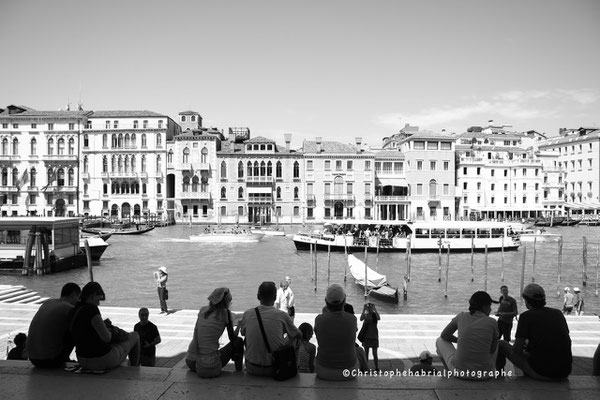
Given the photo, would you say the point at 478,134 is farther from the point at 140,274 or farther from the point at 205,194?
the point at 140,274

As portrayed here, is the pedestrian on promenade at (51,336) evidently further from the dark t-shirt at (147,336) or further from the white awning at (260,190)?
the white awning at (260,190)

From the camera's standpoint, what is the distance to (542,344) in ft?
13.6

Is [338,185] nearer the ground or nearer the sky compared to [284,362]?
nearer the sky

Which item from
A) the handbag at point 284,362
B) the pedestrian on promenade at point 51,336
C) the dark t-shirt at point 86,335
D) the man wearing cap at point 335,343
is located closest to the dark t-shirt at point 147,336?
the pedestrian on promenade at point 51,336

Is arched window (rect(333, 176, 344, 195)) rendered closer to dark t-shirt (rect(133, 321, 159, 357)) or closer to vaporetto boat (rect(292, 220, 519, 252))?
vaporetto boat (rect(292, 220, 519, 252))

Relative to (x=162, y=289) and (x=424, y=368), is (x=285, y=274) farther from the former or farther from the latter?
(x=424, y=368)

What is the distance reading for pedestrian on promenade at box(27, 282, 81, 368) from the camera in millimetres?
4430

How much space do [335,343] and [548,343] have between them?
6.09ft

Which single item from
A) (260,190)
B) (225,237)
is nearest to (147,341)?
(225,237)

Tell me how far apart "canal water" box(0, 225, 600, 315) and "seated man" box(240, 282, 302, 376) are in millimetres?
10741

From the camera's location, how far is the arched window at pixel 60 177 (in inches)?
2333

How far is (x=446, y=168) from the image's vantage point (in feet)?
191

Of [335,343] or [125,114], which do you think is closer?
[335,343]

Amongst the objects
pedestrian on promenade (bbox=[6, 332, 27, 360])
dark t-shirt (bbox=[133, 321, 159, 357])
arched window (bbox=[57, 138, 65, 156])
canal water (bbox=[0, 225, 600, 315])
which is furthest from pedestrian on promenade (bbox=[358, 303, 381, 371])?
arched window (bbox=[57, 138, 65, 156])
